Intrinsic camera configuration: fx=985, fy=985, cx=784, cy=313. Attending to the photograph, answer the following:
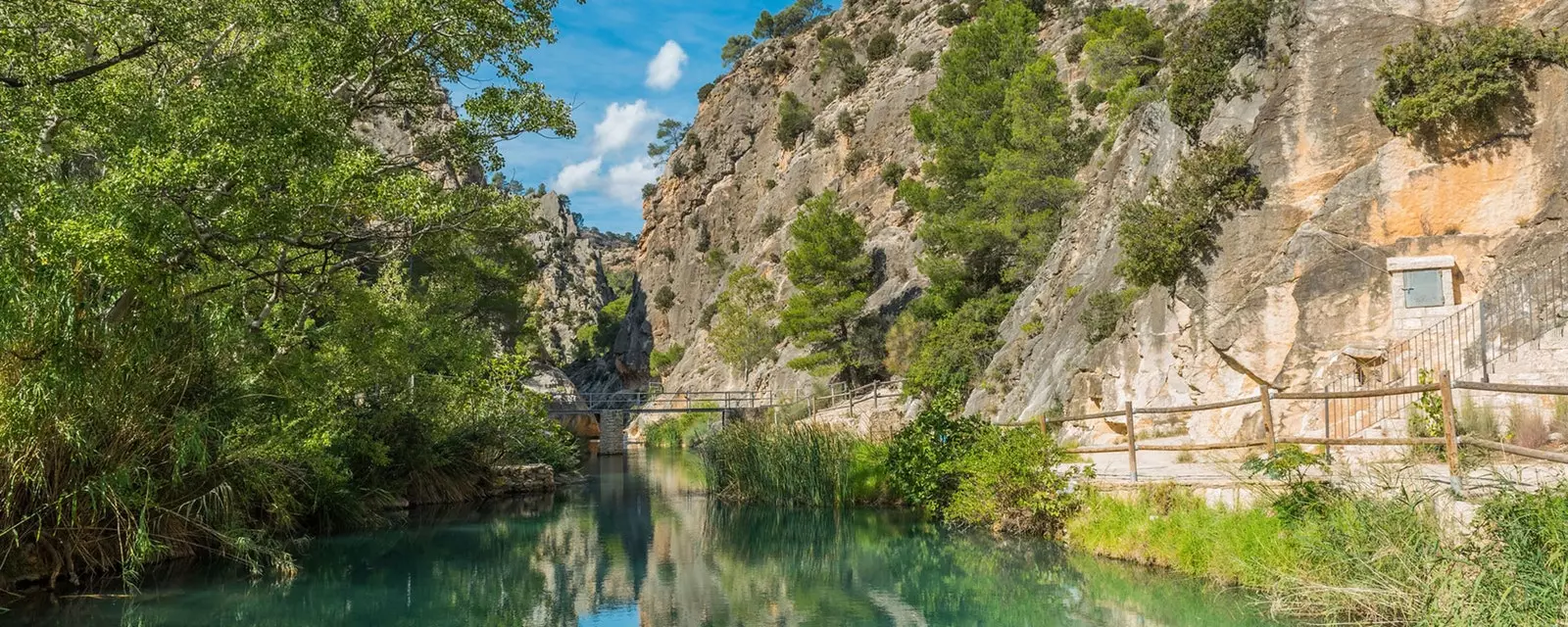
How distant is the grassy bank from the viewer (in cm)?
660

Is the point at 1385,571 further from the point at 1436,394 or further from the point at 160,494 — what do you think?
the point at 160,494

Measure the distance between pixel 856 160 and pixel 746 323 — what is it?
11521 millimetres

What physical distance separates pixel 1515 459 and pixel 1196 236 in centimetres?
835

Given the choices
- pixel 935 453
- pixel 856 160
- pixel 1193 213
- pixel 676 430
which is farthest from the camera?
pixel 856 160

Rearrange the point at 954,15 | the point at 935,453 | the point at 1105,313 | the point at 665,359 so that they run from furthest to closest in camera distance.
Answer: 1. the point at 665,359
2. the point at 954,15
3. the point at 1105,313
4. the point at 935,453

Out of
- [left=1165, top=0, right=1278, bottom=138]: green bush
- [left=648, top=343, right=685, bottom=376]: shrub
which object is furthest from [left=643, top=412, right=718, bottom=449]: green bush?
[left=1165, top=0, right=1278, bottom=138]: green bush

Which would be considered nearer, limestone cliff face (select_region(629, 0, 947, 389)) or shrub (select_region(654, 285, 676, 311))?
limestone cliff face (select_region(629, 0, 947, 389))

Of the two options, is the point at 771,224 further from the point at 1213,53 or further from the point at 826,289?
the point at 1213,53

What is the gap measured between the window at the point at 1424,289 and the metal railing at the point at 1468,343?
47 centimetres

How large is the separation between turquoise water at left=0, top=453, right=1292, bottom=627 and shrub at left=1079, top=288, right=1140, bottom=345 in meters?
6.30

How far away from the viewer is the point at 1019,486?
14.0m

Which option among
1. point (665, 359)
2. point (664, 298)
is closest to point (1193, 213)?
point (665, 359)

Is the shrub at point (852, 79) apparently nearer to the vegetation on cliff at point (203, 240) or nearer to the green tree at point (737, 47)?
the green tree at point (737, 47)

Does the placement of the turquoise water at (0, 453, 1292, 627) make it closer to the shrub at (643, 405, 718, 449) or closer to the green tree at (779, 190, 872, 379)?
the green tree at (779, 190, 872, 379)
